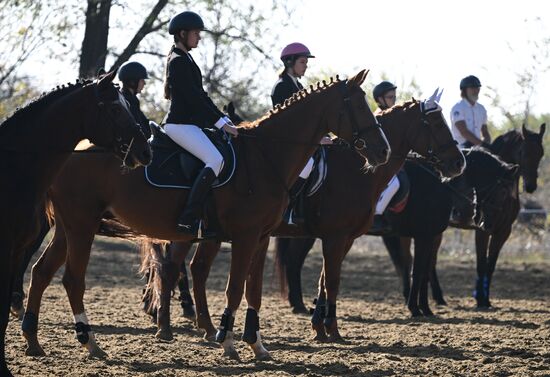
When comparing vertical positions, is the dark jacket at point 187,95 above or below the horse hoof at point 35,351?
above

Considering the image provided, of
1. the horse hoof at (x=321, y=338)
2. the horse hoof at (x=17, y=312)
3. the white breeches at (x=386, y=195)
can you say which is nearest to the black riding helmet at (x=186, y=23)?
the horse hoof at (x=321, y=338)

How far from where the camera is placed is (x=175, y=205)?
9625 mm

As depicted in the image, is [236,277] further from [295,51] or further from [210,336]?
[295,51]

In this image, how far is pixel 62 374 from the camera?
27.3 feet

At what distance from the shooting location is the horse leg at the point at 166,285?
35.6ft

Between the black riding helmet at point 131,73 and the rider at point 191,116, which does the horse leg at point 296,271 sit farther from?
the rider at point 191,116

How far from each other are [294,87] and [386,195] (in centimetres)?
300

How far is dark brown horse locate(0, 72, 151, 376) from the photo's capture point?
7.49 m

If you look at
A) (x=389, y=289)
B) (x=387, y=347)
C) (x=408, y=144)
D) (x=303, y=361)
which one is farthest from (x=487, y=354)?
(x=389, y=289)

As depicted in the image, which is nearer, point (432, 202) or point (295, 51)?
point (295, 51)

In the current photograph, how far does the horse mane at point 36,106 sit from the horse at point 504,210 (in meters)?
9.08

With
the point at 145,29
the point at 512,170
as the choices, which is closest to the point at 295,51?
the point at 512,170

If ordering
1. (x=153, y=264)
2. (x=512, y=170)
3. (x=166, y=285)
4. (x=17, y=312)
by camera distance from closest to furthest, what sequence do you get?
(x=166, y=285), (x=153, y=264), (x=17, y=312), (x=512, y=170)

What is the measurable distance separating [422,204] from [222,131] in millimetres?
5372
